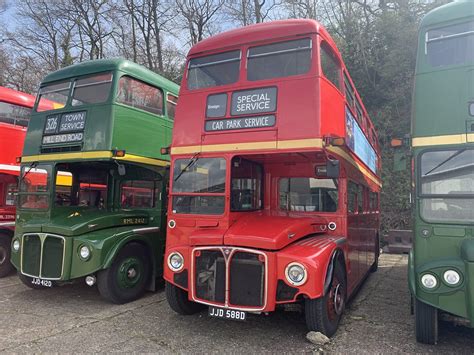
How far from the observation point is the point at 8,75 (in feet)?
76.7

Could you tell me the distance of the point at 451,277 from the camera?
3.73 meters

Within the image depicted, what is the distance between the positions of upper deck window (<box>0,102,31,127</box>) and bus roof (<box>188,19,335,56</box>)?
5.51 meters

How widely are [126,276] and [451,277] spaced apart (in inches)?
186

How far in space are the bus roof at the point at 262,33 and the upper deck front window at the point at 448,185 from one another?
2.19 meters

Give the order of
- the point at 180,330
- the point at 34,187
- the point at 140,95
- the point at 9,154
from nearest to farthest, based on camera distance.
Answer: the point at 180,330 → the point at 34,187 → the point at 140,95 → the point at 9,154

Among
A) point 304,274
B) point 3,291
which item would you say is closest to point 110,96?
point 3,291

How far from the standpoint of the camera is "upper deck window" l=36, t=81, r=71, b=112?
7.12 metres

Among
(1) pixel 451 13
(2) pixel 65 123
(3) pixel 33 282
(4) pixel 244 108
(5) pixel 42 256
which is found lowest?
(3) pixel 33 282

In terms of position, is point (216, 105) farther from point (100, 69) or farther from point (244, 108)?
point (100, 69)

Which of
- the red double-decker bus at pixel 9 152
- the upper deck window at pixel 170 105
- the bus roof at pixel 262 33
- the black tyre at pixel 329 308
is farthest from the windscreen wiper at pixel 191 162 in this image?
the red double-decker bus at pixel 9 152

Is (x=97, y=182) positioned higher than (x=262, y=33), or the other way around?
(x=262, y=33)

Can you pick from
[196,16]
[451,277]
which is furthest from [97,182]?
[196,16]

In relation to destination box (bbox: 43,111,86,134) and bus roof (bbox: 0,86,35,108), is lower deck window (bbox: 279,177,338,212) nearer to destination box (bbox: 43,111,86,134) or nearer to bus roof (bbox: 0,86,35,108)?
destination box (bbox: 43,111,86,134)

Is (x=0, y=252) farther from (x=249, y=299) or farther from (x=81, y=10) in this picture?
(x=81, y=10)
